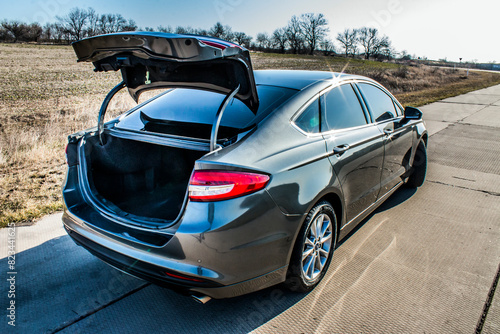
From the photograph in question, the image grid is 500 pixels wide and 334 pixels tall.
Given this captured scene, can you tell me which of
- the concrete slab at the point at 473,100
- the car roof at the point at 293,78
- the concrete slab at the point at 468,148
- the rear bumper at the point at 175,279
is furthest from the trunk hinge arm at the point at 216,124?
the concrete slab at the point at 473,100

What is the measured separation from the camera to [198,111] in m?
2.92

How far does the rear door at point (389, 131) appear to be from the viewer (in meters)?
3.59

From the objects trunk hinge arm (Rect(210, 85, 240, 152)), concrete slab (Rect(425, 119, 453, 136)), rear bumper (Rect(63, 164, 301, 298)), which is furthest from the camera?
concrete slab (Rect(425, 119, 453, 136))

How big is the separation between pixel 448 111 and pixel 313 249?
37.0 feet

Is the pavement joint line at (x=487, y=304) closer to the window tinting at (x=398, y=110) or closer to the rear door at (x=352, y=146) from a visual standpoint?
the rear door at (x=352, y=146)

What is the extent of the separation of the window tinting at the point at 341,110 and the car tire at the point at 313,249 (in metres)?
0.68

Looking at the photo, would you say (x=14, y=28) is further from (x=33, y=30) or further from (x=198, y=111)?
(x=198, y=111)

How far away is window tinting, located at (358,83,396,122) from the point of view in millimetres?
3574

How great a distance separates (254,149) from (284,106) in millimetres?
534

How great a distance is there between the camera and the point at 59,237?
3428 millimetres

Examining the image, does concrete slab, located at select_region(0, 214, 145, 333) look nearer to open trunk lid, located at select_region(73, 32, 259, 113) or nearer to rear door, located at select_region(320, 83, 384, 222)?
open trunk lid, located at select_region(73, 32, 259, 113)

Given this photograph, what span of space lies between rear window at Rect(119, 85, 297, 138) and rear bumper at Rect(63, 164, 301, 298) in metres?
0.69

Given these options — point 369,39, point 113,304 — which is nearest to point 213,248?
point 113,304

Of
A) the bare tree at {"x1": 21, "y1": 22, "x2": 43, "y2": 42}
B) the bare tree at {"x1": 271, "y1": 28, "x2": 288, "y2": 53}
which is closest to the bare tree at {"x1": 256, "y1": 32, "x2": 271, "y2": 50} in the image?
the bare tree at {"x1": 271, "y1": 28, "x2": 288, "y2": 53}
